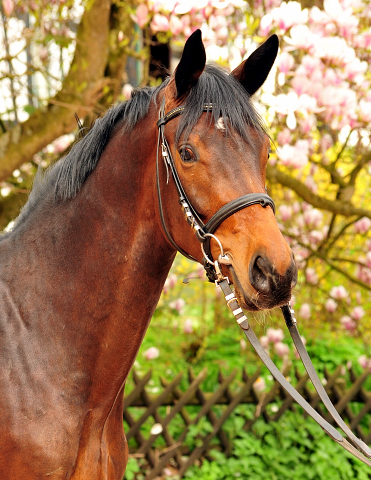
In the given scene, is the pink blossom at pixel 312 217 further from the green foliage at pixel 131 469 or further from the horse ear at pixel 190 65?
the horse ear at pixel 190 65

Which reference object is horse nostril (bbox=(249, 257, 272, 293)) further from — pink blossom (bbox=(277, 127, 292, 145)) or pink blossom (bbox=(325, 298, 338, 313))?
pink blossom (bbox=(325, 298, 338, 313))

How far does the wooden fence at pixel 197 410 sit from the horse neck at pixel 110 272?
2.06 metres

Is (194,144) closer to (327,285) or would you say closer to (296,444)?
(296,444)

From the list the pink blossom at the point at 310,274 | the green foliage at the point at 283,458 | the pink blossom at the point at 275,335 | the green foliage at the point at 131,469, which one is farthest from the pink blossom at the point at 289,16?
the green foliage at the point at 131,469

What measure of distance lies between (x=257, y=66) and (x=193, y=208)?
2.04 feet

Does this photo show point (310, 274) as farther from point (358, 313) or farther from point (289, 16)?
point (289, 16)

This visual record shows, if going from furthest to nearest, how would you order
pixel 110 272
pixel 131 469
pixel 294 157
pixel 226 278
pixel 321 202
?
1. pixel 321 202
2. pixel 131 469
3. pixel 294 157
4. pixel 110 272
5. pixel 226 278

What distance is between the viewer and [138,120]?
1803mm

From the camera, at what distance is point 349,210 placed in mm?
3986

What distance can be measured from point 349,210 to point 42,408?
309 centimetres

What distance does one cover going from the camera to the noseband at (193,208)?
→ 149cm

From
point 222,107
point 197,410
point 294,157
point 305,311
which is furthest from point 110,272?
point 305,311

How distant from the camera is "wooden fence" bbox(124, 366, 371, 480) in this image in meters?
3.71

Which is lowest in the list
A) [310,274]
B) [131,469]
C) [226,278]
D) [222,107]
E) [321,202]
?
[131,469]
